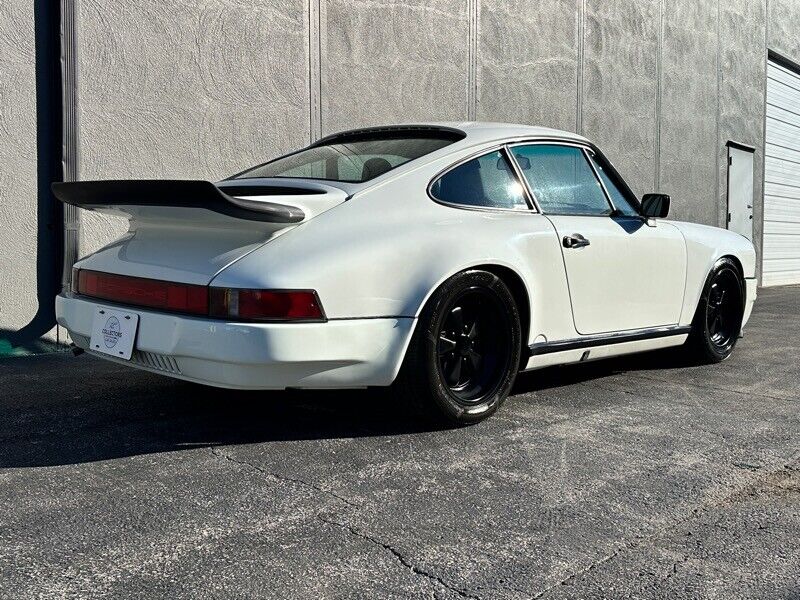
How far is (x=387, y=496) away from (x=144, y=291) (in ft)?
4.25

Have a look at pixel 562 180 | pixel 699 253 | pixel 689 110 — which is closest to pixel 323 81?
pixel 562 180

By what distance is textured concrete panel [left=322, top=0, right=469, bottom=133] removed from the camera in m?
7.49

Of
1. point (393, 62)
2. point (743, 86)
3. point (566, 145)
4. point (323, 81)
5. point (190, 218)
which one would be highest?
point (743, 86)

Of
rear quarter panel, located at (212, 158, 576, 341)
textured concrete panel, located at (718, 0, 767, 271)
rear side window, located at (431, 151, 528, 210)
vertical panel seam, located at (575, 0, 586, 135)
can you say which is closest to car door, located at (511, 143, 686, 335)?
rear side window, located at (431, 151, 528, 210)

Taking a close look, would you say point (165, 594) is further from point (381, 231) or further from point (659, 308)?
point (659, 308)

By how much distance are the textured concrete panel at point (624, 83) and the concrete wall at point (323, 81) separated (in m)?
0.03

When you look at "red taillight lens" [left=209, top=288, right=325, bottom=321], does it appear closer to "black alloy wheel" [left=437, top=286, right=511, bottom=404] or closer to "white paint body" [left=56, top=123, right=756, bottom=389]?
"white paint body" [left=56, top=123, right=756, bottom=389]

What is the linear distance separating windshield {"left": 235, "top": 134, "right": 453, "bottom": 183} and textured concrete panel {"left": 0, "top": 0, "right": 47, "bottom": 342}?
2160 mm

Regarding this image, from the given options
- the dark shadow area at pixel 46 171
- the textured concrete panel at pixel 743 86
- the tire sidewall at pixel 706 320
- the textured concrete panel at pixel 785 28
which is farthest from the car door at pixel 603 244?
the textured concrete panel at pixel 785 28

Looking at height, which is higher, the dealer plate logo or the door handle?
A: the door handle

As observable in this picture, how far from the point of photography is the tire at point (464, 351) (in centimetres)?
351

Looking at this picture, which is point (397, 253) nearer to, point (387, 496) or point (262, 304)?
point (262, 304)

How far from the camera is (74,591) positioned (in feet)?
7.02

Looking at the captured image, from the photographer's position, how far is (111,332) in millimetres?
3508
